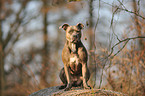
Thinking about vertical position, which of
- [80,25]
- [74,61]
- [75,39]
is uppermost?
[80,25]

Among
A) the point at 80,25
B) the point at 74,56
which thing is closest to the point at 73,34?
the point at 80,25

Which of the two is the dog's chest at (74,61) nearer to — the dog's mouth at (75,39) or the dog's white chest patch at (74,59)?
the dog's white chest patch at (74,59)

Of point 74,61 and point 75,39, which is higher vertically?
point 75,39

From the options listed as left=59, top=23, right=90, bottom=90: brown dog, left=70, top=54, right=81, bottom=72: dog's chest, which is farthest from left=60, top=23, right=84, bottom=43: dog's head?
left=70, top=54, right=81, bottom=72: dog's chest

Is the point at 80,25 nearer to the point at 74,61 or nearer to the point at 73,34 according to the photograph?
the point at 73,34

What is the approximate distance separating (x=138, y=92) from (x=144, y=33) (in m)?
1.40

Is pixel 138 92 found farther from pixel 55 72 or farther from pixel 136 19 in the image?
pixel 55 72

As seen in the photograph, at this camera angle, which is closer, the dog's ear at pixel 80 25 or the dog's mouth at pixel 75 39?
the dog's mouth at pixel 75 39

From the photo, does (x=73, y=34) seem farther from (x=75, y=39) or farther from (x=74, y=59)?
(x=74, y=59)

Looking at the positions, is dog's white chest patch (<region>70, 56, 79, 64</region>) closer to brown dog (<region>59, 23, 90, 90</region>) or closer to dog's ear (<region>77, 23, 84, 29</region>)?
brown dog (<region>59, 23, 90, 90</region>)

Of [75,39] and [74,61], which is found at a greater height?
[75,39]

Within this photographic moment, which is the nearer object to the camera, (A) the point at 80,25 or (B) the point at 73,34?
(B) the point at 73,34

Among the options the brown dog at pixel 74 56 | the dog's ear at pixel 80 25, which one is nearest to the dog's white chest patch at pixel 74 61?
the brown dog at pixel 74 56

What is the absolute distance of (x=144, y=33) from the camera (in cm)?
429
